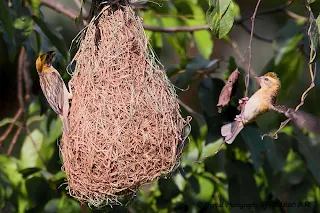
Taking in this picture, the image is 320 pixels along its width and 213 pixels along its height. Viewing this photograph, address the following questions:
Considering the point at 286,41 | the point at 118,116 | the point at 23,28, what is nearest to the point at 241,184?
the point at 286,41

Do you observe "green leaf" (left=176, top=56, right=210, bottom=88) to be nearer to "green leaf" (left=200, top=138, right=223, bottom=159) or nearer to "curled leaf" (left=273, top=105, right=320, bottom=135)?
"green leaf" (left=200, top=138, right=223, bottom=159)

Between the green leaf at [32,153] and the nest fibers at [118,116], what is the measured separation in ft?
2.60

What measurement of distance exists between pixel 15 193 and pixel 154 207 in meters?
0.69

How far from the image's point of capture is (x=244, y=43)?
19.1ft

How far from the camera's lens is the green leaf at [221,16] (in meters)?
2.16

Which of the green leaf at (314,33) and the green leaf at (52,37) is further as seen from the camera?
the green leaf at (52,37)

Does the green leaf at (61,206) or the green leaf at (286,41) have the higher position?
the green leaf at (286,41)

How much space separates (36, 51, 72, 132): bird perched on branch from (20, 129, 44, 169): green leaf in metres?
0.68

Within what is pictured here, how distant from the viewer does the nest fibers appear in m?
2.51

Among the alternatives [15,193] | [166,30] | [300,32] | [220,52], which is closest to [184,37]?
[166,30]

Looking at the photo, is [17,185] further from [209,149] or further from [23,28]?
[209,149]

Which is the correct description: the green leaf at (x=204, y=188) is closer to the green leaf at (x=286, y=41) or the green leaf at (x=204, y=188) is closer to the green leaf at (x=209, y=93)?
the green leaf at (x=209, y=93)

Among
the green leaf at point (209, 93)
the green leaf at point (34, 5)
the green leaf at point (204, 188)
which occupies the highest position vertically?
the green leaf at point (34, 5)

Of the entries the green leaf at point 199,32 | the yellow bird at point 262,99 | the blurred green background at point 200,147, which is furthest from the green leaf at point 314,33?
the green leaf at point 199,32
